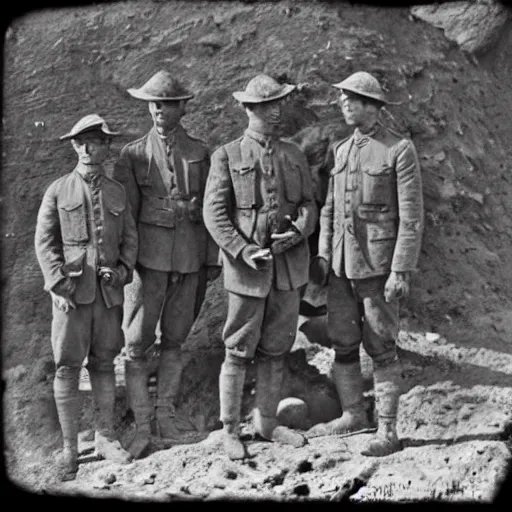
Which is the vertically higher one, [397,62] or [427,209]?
[397,62]

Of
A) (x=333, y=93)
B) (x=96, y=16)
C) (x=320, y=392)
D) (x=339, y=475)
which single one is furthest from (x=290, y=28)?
(x=339, y=475)

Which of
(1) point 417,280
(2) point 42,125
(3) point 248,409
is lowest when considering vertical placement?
(3) point 248,409

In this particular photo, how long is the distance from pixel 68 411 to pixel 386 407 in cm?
241

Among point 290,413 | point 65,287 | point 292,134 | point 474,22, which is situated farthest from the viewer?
point 474,22

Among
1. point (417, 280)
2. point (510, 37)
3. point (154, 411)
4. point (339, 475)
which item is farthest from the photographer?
point (510, 37)

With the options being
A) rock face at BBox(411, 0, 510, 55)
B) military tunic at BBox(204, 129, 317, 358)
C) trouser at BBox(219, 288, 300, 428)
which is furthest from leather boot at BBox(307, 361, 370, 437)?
rock face at BBox(411, 0, 510, 55)

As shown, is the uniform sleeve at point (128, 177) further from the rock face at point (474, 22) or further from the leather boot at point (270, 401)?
the rock face at point (474, 22)

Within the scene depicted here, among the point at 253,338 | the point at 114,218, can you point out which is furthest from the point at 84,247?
the point at 253,338

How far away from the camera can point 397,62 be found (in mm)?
11961

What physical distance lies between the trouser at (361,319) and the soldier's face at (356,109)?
120 centimetres

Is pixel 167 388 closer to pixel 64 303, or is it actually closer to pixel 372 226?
pixel 64 303

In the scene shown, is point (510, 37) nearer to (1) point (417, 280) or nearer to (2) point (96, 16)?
(1) point (417, 280)

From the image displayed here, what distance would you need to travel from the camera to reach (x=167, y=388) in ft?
35.2

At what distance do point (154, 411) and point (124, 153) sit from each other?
2.08 m
